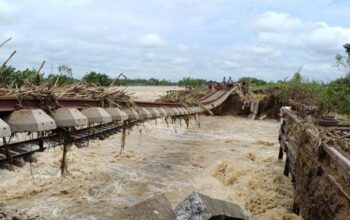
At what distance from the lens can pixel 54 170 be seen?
11953 millimetres

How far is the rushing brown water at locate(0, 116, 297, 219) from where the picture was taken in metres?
9.52

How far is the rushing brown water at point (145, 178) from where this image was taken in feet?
31.2

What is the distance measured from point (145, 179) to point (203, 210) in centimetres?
616

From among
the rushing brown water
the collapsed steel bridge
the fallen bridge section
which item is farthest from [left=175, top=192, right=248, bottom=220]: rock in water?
the rushing brown water

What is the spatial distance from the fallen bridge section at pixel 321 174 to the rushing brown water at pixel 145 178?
1.04 m

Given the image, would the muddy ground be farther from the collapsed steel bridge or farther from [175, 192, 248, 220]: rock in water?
[175, 192, 248, 220]: rock in water

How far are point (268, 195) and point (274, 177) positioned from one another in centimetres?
198

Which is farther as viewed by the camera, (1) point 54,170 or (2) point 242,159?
(2) point 242,159

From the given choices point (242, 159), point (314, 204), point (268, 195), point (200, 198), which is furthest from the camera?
point (242, 159)

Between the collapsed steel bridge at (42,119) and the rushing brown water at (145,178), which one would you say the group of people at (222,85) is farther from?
the collapsed steel bridge at (42,119)

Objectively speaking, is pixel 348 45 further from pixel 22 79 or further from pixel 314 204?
pixel 22 79

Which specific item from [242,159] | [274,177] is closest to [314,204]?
[274,177]

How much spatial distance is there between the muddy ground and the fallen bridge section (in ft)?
3.45

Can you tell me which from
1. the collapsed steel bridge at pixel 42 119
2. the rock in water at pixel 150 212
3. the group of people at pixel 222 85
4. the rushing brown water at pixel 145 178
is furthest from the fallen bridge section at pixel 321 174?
the group of people at pixel 222 85
